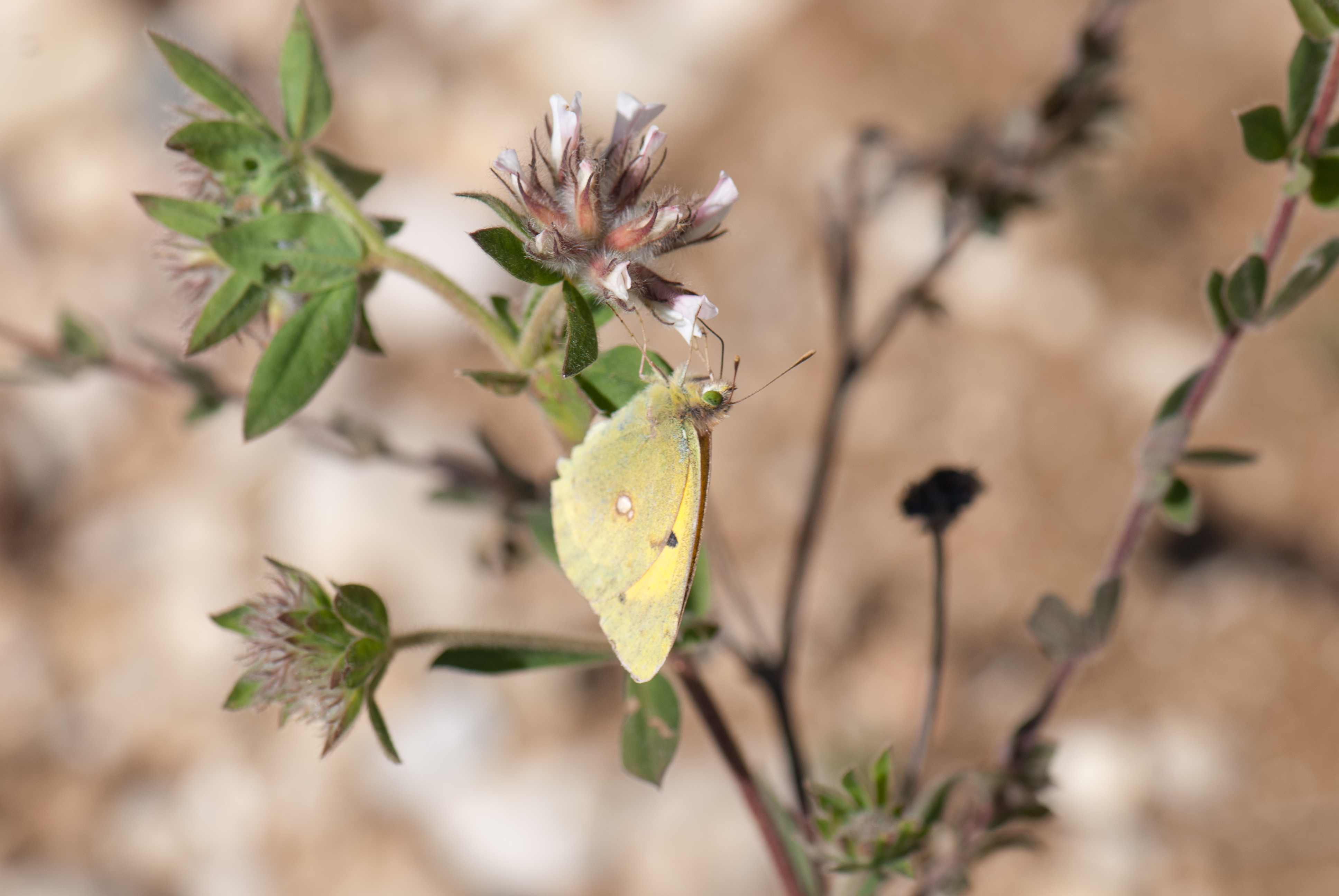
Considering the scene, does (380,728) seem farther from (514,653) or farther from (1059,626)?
(1059,626)

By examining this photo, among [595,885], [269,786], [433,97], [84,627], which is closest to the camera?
[595,885]

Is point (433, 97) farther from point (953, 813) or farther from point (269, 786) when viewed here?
point (953, 813)

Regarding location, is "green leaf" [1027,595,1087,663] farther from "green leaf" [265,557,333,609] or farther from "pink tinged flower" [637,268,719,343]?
"green leaf" [265,557,333,609]

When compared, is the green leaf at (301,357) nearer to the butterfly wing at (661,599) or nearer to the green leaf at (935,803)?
the butterfly wing at (661,599)

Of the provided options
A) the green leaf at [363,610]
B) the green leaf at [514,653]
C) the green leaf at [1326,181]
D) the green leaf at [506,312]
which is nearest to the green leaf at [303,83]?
the green leaf at [506,312]

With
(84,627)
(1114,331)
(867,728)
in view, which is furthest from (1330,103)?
(84,627)

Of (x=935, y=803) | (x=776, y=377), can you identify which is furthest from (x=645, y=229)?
(x=776, y=377)
